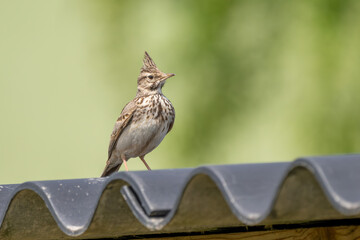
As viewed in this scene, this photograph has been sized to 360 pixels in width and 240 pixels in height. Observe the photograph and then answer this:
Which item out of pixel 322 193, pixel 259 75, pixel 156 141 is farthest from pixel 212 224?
pixel 259 75

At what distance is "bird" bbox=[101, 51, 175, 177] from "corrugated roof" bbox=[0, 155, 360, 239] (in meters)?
3.33

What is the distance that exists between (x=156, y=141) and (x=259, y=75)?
7038mm

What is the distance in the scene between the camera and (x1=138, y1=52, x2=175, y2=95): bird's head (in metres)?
7.16

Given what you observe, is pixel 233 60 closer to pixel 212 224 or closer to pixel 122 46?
pixel 122 46

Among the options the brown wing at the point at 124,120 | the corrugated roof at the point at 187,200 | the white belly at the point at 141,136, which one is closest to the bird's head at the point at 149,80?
the brown wing at the point at 124,120

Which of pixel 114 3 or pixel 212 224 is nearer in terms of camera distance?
pixel 212 224

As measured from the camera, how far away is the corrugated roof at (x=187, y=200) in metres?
2.55

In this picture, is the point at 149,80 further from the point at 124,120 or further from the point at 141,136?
the point at 141,136

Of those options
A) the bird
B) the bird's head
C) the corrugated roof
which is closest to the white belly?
the bird

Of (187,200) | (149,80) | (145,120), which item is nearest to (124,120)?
(145,120)

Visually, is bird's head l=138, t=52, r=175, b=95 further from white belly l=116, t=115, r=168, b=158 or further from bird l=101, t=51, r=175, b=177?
white belly l=116, t=115, r=168, b=158

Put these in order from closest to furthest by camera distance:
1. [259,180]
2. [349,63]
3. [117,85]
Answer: [259,180] < [349,63] < [117,85]

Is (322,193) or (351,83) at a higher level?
(322,193)

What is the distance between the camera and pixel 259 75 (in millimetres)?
13906
